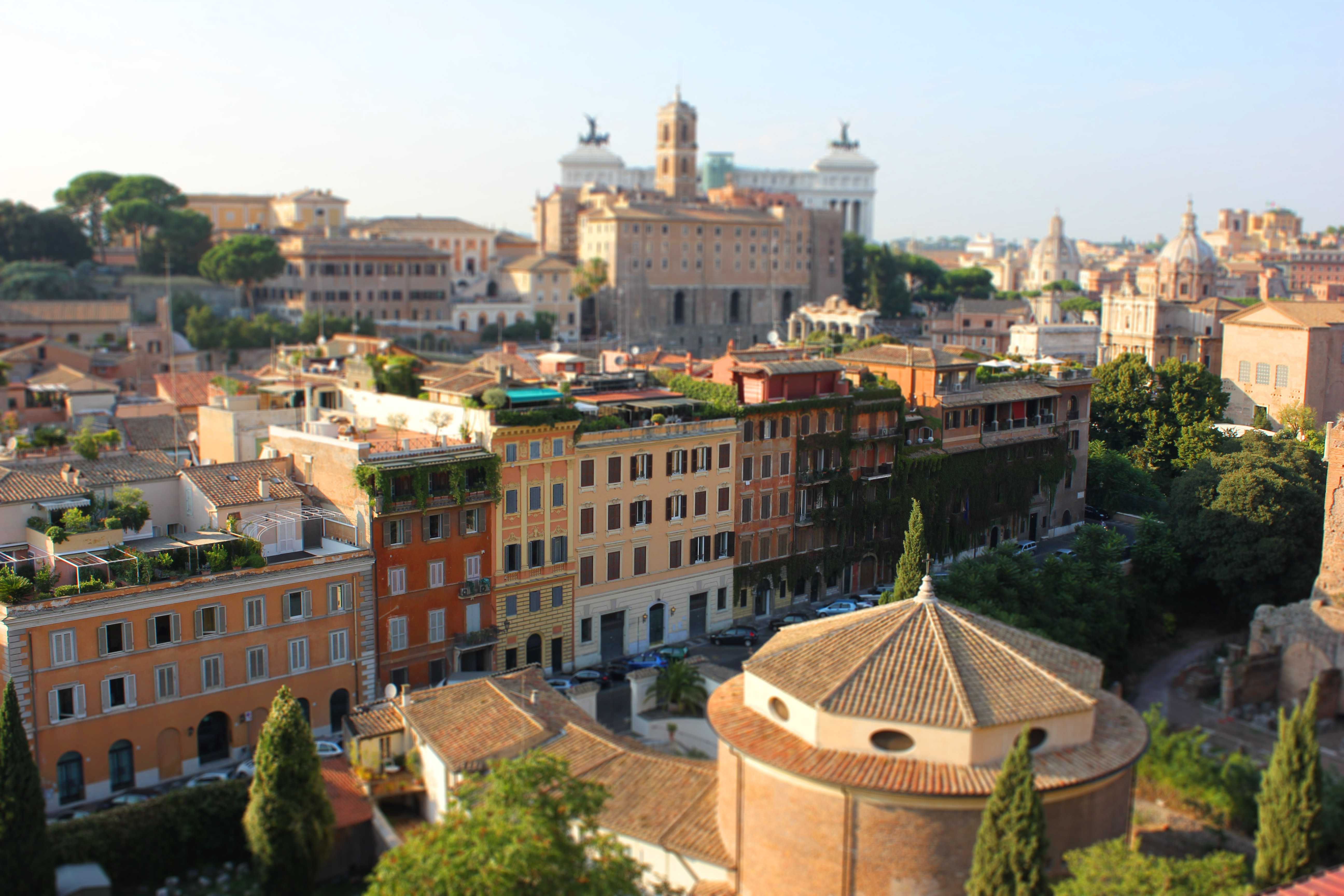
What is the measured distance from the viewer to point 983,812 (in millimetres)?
19891

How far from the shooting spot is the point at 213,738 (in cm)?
3434

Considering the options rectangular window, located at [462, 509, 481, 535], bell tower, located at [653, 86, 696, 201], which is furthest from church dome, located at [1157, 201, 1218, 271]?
rectangular window, located at [462, 509, 481, 535]

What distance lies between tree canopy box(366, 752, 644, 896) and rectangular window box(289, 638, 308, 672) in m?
15.2

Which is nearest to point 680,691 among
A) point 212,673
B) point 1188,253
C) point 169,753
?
point 212,673

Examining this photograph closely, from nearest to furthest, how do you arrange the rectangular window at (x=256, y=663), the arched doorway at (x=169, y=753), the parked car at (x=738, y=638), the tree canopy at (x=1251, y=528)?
the arched doorway at (x=169, y=753) < the rectangular window at (x=256, y=663) < the tree canopy at (x=1251, y=528) < the parked car at (x=738, y=638)

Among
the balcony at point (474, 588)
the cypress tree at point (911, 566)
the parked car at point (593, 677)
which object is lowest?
the parked car at point (593, 677)

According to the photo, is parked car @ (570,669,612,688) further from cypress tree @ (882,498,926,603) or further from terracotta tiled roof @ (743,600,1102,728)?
terracotta tiled roof @ (743,600,1102,728)

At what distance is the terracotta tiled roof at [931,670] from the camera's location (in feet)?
68.0

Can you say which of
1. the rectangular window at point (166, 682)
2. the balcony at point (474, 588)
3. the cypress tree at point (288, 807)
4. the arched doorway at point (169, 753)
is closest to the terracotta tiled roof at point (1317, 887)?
the cypress tree at point (288, 807)

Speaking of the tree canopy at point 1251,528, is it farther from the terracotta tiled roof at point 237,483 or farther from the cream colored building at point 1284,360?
the terracotta tiled roof at point 237,483

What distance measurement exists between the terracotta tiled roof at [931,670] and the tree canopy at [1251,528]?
21.0 meters

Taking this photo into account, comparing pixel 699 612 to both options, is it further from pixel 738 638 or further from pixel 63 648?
pixel 63 648

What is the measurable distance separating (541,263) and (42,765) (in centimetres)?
9570

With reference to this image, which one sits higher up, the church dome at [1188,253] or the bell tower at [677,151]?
the bell tower at [677,151]
